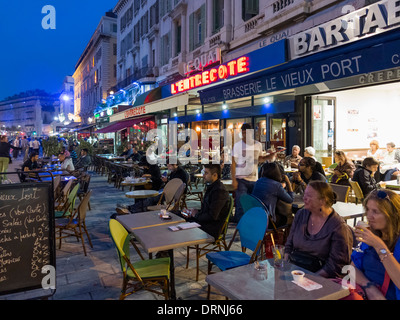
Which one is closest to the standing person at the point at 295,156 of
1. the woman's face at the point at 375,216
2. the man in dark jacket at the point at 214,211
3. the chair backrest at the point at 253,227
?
the man in dark jacket at the point at 214,211

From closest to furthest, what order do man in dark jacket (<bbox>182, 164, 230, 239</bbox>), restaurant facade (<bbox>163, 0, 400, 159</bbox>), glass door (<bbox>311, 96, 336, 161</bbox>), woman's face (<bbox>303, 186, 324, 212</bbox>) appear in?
woman's face (<bbox>303, 186, 324, 212</bbox>), man in dark jacket (<bbox>182, 164, 230, 239</bbox>), restaurant facade (<bbox>163, 0, 400, 159</bbox>), glass door (<bbox>311, 96, 336, 161</bbox>)

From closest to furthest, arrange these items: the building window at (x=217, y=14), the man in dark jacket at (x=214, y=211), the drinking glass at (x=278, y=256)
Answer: the drinking glass at (x=278, y=256) → the man in dark jacket at (x=214, y=211) → the building window at (x=217, y=14)

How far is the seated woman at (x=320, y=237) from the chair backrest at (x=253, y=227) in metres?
0.42

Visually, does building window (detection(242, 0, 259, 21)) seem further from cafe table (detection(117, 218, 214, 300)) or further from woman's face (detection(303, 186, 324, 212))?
woman's face (detection(303, 186, 324, 212))

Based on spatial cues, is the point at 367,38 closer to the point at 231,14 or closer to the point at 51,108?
the point at 231,14

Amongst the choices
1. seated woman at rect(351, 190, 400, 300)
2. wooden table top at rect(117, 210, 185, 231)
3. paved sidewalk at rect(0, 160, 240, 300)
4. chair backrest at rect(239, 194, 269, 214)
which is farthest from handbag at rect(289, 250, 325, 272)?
Answer: wooden table top at rect(117, 210, 185, 231)

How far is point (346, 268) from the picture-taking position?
2.60m

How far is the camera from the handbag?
2.79 metres

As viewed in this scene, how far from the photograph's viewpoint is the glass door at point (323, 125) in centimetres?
960

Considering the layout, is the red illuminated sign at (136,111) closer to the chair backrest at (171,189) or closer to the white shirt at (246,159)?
the chair backrest at (171,189)

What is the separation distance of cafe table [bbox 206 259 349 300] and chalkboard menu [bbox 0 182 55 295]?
1922 millimetres

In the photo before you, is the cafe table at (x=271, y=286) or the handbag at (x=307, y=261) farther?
the handbag at (x=307, y=261)

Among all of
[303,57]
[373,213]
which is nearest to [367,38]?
[303,57]

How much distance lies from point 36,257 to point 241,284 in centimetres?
221
